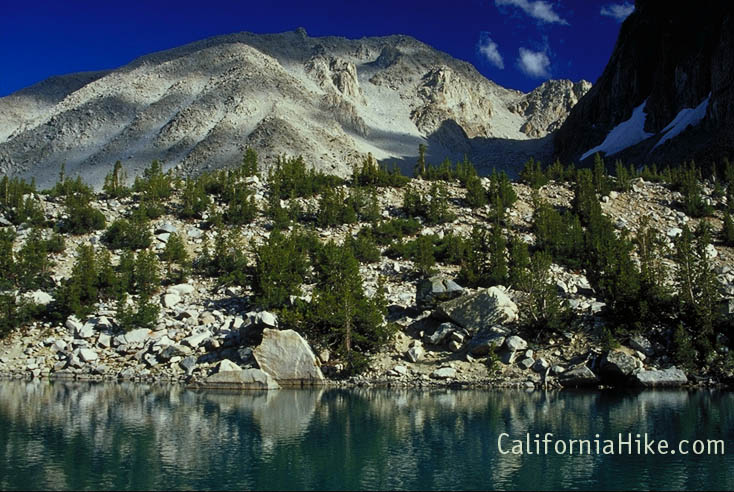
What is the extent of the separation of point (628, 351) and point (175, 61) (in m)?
144

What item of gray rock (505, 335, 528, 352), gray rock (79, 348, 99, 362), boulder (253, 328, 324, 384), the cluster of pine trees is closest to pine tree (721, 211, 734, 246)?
the cluster of pine trees

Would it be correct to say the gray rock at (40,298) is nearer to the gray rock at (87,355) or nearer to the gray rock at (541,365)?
the gray rock at (87,355)

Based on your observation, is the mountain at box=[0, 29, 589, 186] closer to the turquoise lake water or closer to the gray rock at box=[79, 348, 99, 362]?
the gray rock at box=[79, 348, 99, 362]

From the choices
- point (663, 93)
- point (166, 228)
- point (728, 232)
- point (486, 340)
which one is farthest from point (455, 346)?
point (663, 93)

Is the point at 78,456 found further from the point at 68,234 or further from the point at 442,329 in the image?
the point at 68,234

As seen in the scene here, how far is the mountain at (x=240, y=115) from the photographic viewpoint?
109 metres

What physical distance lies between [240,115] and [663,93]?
84.0 meters

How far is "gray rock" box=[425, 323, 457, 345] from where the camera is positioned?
3219 centimetres

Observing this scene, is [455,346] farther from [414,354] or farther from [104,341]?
[104,341]

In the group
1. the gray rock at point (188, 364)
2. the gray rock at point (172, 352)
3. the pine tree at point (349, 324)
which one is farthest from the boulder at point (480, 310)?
the gray rock at point (172, 352)

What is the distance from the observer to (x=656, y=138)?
10250cm

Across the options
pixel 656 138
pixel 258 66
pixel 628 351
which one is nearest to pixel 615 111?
pixel 656 138

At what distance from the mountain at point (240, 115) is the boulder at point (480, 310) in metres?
69.9

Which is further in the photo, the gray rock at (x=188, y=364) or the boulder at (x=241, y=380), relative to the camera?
the gray rock at (x=188, y=364)
